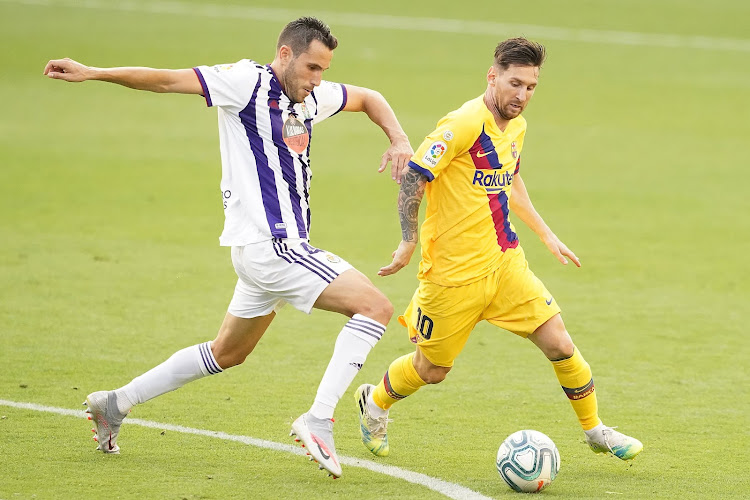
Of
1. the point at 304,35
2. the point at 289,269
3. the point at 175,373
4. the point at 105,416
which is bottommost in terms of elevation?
the point at 105,416

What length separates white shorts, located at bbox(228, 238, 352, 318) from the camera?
5.49m

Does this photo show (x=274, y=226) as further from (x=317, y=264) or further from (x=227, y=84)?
(x=227, y=84)

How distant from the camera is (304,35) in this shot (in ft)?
18.3

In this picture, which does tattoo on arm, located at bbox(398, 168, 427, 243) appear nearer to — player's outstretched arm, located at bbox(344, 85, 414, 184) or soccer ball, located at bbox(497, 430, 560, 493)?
player's outstretched arm, located at bbox(344, 85, 414, 184)

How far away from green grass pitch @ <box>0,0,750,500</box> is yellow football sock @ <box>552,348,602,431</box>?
30cm

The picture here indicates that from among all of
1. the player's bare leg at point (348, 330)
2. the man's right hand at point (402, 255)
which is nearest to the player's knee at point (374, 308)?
the player's bare leg at point (348, 330)

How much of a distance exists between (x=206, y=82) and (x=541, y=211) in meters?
8.45

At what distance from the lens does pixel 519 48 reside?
566 cm

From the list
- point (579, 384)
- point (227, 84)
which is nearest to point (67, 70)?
point (227, 84)

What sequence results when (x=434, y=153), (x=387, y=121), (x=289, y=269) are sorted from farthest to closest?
(x=387, y=121)
(x=434, y=153)
(x=289, y=269)

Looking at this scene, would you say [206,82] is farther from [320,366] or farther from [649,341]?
[649,341]

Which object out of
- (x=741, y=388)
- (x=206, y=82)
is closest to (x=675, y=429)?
(x=741, y=388)

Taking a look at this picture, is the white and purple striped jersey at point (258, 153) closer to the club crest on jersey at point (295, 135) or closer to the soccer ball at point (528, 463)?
the club crest on jersey at point (295, 135)

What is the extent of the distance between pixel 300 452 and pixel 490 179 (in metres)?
1.82
